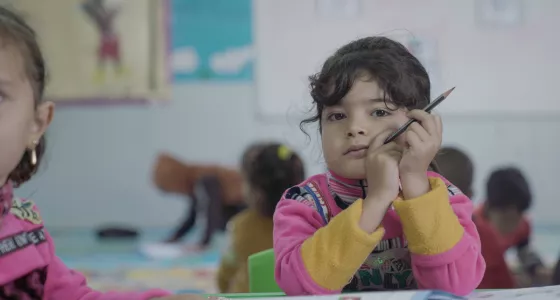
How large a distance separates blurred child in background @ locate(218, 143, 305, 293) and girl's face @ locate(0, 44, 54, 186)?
3.00ft

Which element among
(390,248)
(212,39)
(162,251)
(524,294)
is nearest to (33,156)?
(390,248)

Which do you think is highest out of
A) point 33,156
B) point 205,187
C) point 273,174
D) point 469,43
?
point 469,43

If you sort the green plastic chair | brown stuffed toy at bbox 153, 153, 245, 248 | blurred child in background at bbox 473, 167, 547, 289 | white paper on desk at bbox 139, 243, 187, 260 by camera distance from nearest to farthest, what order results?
the green plastic chair < blurred child in background at bbox 473, 167, 547, 289 < white paper on desk at bbox 139, 243, 187, 260 < brown stuffed toy at bbox 153, 153, 245, 248

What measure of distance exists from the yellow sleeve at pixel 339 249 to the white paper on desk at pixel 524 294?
115 mm

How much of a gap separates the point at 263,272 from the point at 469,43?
9.23 ft

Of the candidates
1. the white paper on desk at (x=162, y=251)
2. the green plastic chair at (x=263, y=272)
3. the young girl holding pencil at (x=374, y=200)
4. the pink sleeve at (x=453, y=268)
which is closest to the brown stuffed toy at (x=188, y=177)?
the white paper on desk at (x=162, y=251)

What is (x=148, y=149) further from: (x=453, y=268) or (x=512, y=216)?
(x=453, y=268)

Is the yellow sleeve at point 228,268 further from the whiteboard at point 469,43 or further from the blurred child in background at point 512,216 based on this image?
the whiteboard at point 469,43

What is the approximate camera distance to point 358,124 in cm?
79

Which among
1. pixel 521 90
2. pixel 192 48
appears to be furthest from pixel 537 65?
pixel 192 48

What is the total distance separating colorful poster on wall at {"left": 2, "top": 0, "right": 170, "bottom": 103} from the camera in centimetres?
402

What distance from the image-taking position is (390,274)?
81 centimetres

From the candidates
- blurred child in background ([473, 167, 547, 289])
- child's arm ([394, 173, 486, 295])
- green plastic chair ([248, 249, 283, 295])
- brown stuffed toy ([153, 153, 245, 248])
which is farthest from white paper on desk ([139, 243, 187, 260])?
child's arm ([394, 173, 486, 295])

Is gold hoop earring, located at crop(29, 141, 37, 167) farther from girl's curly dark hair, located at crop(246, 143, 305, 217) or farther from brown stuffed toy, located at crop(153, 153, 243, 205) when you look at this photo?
brown stuffed toy, located at crop(153, 153, 243, 205)
